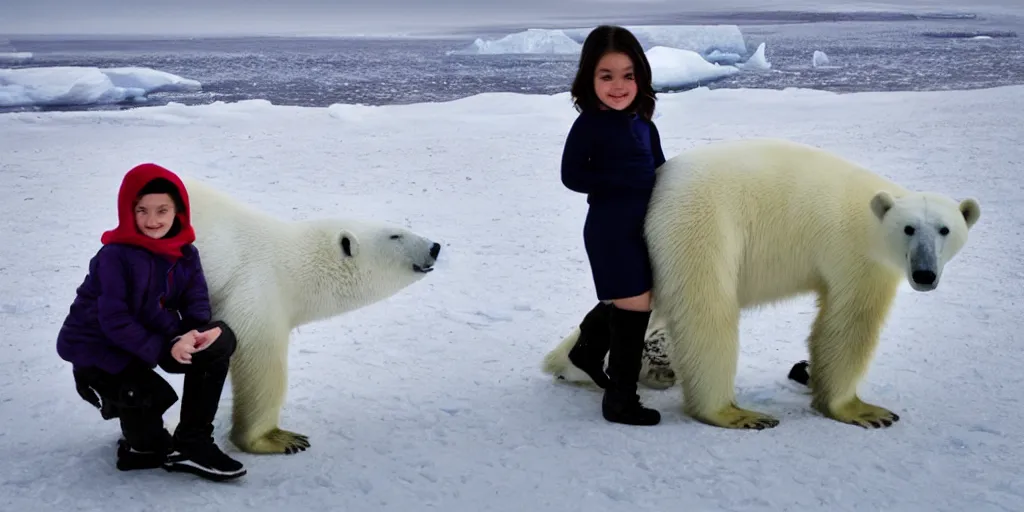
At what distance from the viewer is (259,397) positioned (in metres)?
2.92

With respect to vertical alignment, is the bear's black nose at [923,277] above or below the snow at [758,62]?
below

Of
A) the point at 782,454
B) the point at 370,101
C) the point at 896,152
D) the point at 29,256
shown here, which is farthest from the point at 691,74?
the point at 782,454

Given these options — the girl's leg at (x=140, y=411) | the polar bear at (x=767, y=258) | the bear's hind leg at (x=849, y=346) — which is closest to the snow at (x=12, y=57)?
the girl's leg at (x=140, y=411)

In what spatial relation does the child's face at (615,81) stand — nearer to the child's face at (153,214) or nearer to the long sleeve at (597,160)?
the long sleeve at (597,160)

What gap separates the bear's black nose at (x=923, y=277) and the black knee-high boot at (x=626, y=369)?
95 cm

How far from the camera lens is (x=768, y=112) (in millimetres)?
14203

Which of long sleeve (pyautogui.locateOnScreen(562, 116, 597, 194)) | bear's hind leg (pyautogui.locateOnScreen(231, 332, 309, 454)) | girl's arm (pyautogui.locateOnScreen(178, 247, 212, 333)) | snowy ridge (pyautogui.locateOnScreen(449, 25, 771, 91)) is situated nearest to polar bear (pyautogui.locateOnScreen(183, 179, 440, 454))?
bear's hind leg (pyautogui.locateOnScreen(231, 332, 309, 454))

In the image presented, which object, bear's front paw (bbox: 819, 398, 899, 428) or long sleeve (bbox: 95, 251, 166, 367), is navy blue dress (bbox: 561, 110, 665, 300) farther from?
long sleeve (bbox: 95, 251, 166, 367)

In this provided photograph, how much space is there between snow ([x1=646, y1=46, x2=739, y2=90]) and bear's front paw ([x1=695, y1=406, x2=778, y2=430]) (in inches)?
921

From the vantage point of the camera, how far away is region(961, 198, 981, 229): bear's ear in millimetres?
2961

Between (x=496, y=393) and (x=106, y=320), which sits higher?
(x=106, y=320)

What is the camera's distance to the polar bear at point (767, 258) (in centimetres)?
307

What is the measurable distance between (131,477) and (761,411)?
2.36 meters

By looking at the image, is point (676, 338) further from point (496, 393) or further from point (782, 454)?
point (496, 393)
